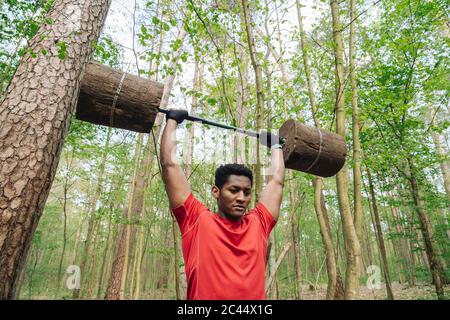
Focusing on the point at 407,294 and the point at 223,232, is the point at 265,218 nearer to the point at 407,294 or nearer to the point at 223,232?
the point at 223,232

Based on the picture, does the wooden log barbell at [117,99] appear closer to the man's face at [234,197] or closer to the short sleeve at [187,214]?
the man's face at [234,197]

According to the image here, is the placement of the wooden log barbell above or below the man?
above

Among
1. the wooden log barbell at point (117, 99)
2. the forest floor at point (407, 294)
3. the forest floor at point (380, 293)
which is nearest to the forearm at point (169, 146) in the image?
the wooden log barbell at point (117, 99)

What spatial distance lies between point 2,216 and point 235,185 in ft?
4.84

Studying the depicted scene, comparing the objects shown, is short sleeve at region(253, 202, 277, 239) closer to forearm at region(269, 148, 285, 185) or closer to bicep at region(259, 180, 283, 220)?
bicep at region(259, 180, 283, 220)

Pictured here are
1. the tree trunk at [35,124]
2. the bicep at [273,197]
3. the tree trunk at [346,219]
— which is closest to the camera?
the tree trunk at [35,124]

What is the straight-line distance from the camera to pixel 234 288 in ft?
5.33

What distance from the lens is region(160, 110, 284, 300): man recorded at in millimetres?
1649

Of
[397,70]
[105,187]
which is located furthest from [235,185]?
[105,187]

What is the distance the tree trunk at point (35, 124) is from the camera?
1841 millimetres

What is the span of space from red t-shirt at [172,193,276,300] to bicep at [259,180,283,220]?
0.21m

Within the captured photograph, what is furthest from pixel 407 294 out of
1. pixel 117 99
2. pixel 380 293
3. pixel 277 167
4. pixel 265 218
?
pixel 117 99

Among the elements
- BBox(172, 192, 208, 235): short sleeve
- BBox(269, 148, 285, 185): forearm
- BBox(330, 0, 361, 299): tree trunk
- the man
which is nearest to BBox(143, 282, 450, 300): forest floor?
BBox(330, 0, 361, 299): tree trunk

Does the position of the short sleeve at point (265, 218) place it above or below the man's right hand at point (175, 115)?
below
